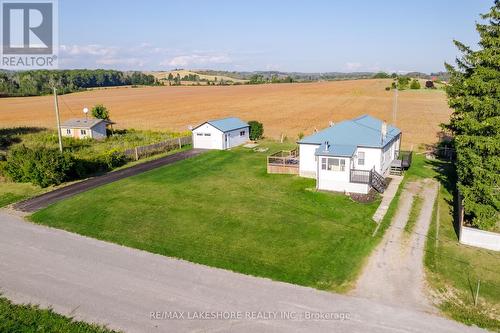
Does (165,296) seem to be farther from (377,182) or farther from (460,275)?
(377,182)

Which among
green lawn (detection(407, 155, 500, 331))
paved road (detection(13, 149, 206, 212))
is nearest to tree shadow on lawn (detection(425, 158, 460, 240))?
green lawn (detection(407, 155, 500, 331))

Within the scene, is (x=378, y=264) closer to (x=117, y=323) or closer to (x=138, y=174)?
(x=117, y=323)

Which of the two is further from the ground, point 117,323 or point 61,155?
point 61,155

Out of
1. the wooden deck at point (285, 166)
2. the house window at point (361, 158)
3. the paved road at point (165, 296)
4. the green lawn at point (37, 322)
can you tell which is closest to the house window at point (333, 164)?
the house window at point (361, 158)

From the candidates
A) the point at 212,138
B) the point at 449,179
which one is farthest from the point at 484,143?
the point at 212,138

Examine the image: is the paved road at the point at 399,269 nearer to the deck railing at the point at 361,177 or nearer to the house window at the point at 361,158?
the deck railing at the point at 361,177

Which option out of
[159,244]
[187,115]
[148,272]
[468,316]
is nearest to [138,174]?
[159,244]

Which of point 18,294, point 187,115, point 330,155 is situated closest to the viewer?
point 18,294
